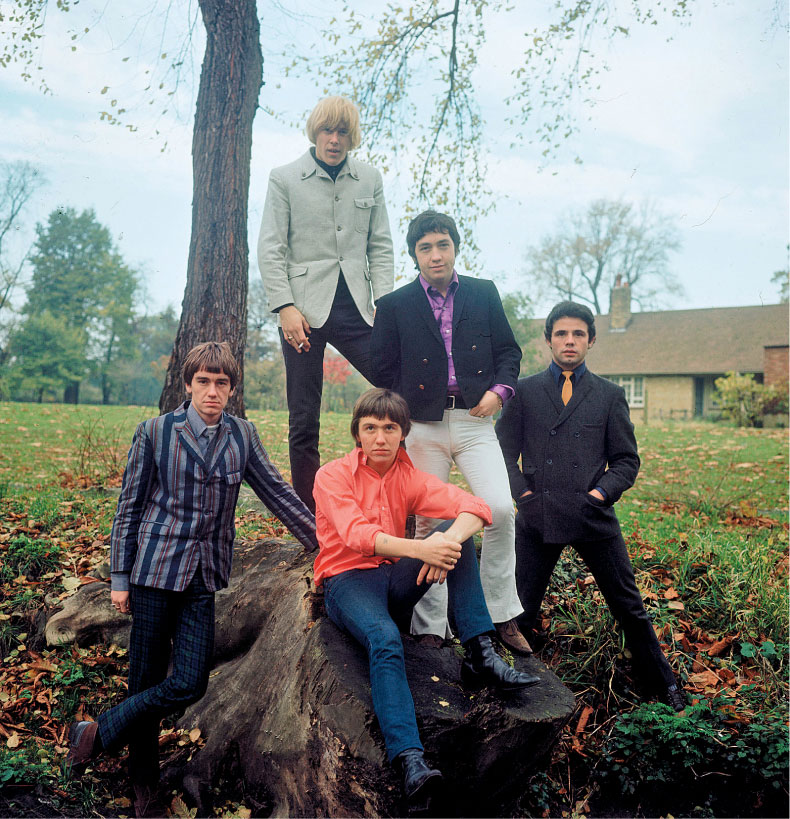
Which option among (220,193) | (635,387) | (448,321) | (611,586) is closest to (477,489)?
(448,321)

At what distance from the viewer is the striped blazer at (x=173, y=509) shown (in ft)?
9.11

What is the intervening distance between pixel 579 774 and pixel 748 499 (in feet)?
17.9

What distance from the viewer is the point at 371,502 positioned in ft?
9.61

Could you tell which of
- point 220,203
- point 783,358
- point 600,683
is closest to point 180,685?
point 600,683

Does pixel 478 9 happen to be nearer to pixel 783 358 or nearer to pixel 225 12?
pixel 225 12

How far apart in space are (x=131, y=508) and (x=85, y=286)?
107ft

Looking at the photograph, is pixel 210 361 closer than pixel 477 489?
Yes

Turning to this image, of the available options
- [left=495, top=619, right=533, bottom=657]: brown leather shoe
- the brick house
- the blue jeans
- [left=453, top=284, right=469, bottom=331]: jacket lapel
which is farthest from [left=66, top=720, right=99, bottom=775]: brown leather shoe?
the brick house

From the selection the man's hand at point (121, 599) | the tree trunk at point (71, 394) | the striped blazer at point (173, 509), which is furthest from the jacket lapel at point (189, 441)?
the tree trunk at point (71, 394)

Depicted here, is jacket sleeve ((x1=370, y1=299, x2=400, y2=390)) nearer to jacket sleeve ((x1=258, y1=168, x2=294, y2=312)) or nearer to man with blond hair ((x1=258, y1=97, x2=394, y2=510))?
man with blond hair ((x1=258, y1=97, x2=394, y2=510))

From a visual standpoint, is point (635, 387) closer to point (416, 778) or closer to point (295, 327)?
point (295, 327)

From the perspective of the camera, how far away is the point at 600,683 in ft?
12.9

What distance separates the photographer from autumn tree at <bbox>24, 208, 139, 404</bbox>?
3052 cm

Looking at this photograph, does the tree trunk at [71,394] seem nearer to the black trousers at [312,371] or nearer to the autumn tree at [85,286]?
the autumn tree at [85,286]
